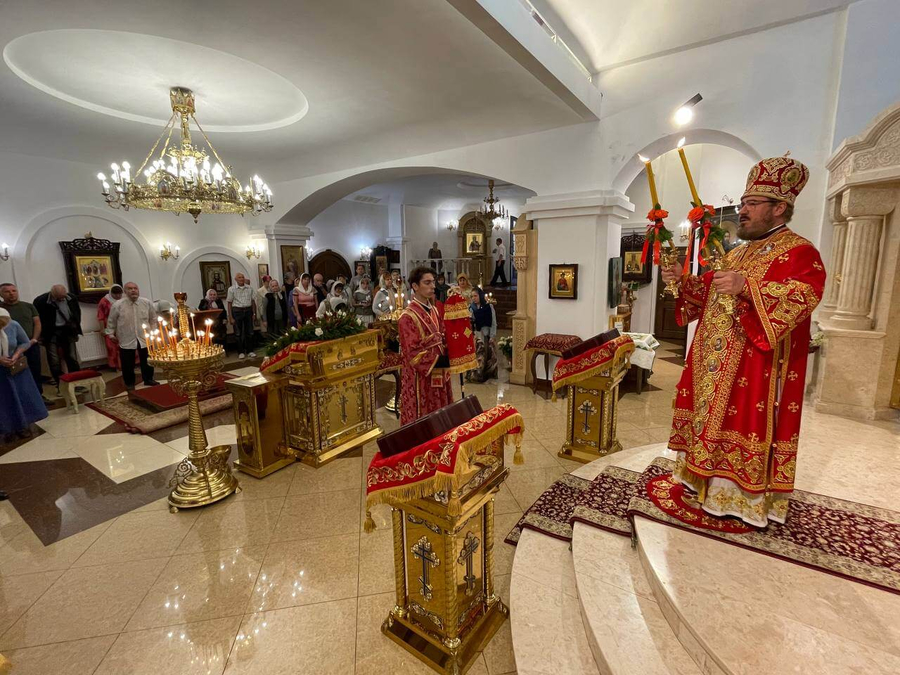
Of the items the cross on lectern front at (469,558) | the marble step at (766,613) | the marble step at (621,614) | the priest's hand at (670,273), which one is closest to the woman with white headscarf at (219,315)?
the cross on lectern front at (469,558)

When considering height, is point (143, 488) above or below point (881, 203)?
below

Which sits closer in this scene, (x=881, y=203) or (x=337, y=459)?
(x=881, y=203)

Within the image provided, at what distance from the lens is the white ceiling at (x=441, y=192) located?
14.2 metres

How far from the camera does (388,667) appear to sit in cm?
221

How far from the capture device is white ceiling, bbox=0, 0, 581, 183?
3994 mm

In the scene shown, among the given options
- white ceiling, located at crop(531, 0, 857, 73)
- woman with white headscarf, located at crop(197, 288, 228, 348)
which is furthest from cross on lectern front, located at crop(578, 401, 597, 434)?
woman with white headscarf, located at crop(197, 288, 228, 348)

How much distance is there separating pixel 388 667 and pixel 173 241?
11.4m

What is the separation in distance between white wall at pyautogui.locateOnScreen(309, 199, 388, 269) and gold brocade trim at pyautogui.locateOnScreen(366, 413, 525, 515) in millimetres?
13755

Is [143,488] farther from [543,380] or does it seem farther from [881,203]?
[881,203]

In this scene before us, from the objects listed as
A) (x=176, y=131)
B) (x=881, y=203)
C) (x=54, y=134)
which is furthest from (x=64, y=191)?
(x=881, y=203)

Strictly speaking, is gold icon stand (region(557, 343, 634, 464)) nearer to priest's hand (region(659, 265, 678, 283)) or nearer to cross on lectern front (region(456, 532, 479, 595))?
priest's hand (region(659, 265, 678, 283))

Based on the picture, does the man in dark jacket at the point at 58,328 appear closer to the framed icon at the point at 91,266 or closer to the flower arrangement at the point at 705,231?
the framed icon at the point at 91,266

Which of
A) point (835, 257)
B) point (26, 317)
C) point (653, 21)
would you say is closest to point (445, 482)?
point (835, 257)

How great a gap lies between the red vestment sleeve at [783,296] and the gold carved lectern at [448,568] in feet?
4.44
